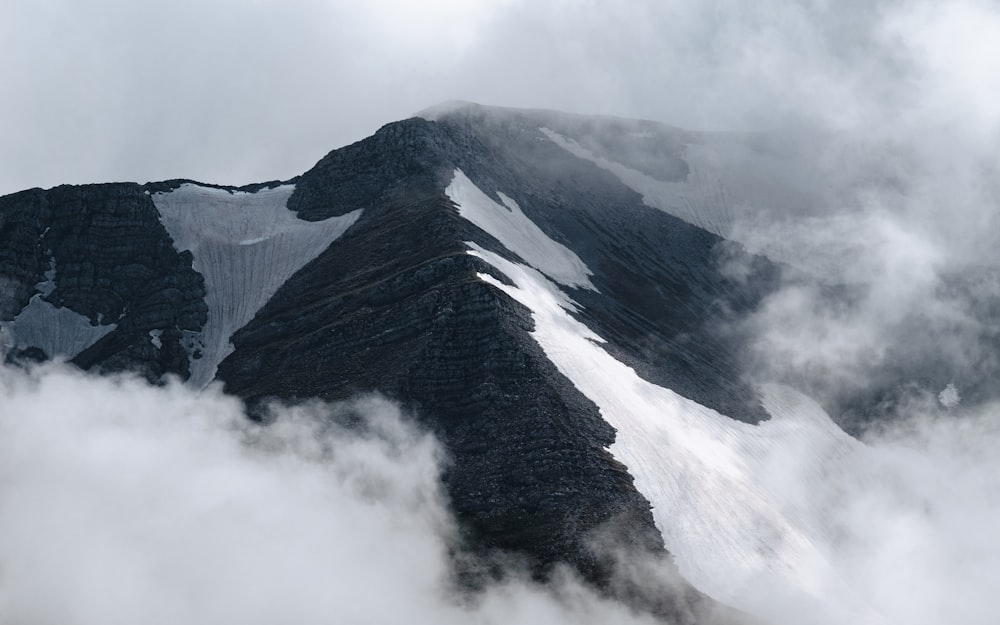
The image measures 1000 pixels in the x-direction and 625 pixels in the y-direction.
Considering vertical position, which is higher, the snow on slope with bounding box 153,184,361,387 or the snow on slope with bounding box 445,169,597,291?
the snow on slope with bounding box 445,169,597,291

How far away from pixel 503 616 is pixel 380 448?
29.9 m

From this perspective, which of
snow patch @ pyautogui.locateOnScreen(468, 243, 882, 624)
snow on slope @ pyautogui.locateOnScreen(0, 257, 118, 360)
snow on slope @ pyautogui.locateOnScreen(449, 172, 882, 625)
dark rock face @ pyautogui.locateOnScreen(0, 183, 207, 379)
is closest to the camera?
snow on slope @ pyautogui.locateOnScreen(449, 172, 882, 625)

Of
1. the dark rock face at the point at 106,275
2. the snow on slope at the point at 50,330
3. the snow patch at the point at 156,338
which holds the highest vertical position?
the dark rock face at the point at 106,275

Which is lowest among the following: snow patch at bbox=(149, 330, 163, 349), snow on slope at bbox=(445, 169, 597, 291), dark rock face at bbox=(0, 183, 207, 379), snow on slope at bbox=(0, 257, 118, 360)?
snow on slope at bbox=(0, 257, 118, 360)

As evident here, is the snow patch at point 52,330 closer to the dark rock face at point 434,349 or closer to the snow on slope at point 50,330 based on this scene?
the snow on slope at point 50,330

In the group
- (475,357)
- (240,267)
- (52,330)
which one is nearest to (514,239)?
(240,267)

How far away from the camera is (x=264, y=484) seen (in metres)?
138

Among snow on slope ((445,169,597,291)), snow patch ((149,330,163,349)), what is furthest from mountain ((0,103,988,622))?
snow on slope ((445,169,597,291))

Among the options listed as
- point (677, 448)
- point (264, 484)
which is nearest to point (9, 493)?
point (264, 484)

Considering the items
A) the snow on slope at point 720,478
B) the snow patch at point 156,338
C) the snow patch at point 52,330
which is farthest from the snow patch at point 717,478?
the snow patch at point 52,330

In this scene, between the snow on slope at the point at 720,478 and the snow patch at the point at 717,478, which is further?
→ the snow patch at the point at 717,478

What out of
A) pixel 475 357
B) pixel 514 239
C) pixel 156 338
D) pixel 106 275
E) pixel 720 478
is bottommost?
pixel 156 338

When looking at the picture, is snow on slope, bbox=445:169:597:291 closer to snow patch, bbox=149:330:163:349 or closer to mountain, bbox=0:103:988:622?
mountain, bbox=0:103:988:622

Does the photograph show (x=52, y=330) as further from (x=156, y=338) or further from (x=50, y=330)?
(x=156, y=338)
